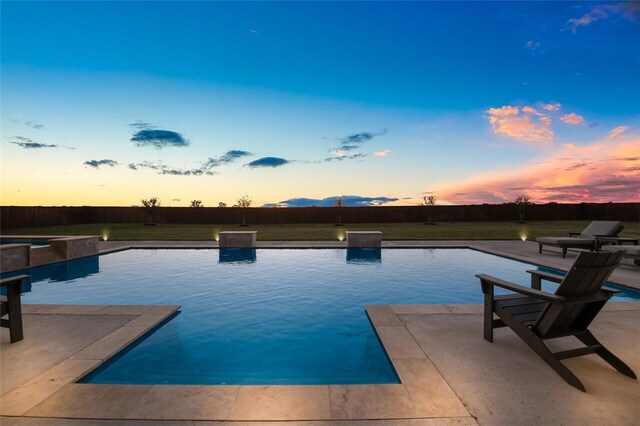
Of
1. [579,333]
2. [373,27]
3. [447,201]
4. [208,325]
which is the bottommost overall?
[208,325]

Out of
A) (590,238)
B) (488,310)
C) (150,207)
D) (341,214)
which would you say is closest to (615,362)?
(488,310)

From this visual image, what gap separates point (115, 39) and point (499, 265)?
1624 cm

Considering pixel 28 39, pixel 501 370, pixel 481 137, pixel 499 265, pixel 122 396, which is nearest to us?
pixel 122 396

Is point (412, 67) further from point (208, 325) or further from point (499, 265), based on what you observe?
→ point (208, 325)

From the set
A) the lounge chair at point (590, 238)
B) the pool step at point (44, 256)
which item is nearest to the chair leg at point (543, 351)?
the lounge chair at point (590, 238)

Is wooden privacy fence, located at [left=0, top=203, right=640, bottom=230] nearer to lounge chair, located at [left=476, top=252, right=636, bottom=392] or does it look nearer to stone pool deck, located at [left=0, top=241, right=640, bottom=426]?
stone pool deck, located at [left=0, top=241, right=640, bottom=426]

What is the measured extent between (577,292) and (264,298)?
192 inches

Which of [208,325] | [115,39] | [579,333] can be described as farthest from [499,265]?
[115,39]

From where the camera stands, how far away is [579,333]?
305 cm

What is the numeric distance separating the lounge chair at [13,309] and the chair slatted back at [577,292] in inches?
212

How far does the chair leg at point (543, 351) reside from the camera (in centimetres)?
264

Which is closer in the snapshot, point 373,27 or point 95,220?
point 373,27

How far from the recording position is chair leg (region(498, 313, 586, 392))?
8.65ft

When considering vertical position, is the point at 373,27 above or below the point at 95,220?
above
